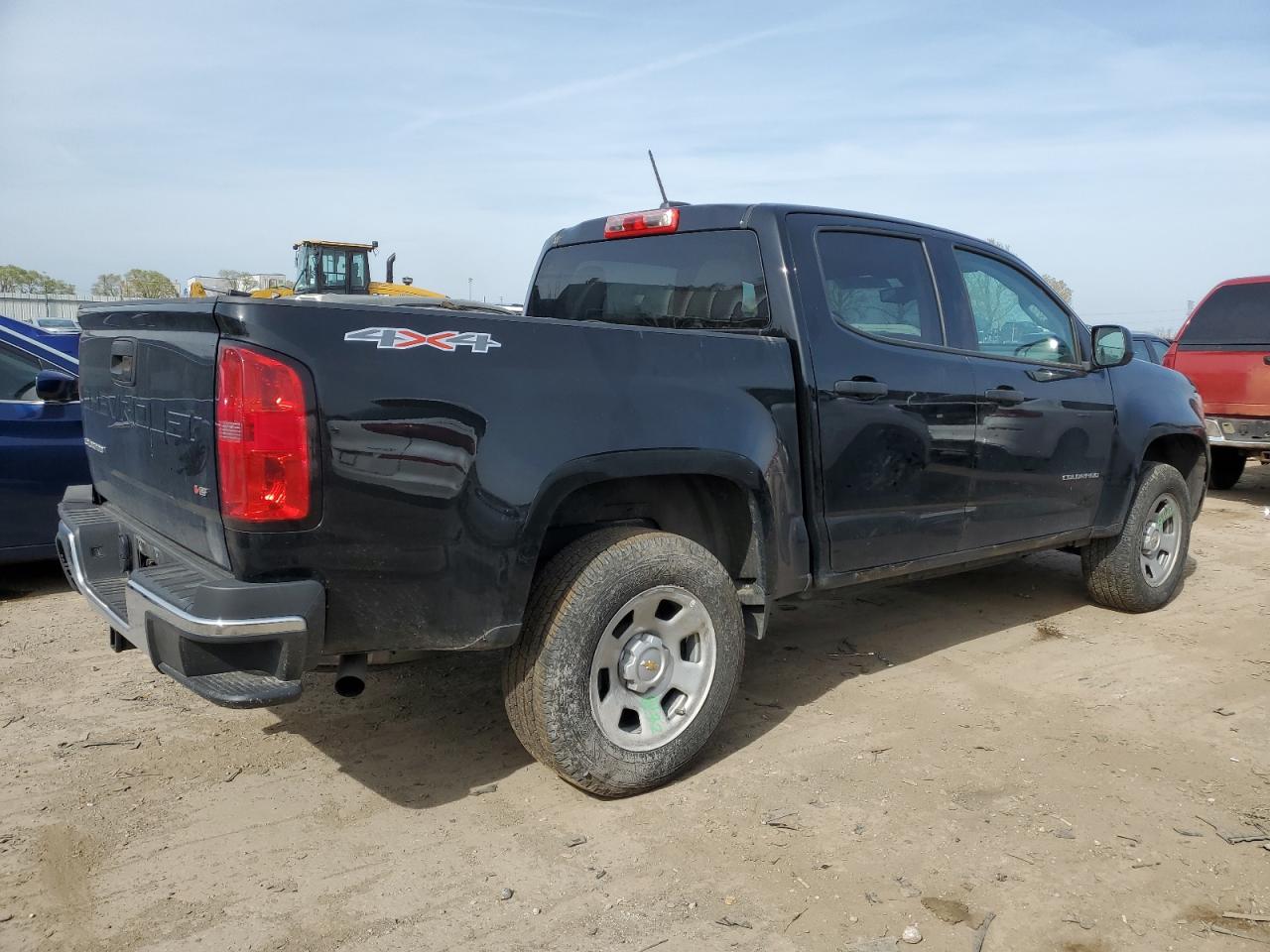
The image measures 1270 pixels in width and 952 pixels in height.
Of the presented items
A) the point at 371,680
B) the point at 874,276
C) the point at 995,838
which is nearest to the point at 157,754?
the point at 371,680

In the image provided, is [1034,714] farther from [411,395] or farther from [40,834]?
[40,834]

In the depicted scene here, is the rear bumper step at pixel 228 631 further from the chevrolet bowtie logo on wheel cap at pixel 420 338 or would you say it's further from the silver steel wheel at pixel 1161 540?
the silver steel wheel at pixel 1161 540

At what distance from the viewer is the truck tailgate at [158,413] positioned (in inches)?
107

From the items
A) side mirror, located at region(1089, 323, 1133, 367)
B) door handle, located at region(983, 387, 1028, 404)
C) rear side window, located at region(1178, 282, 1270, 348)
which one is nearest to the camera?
door handle, located at region(983, 387, 1028, 404)

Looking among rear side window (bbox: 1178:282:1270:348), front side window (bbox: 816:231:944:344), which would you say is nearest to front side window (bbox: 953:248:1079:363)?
front side window (bbox: 816:231:944:344)

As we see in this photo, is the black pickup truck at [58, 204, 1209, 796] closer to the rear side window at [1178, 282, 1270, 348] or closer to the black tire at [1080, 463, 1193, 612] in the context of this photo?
the black tire at [1080, 463, 1193, 612]

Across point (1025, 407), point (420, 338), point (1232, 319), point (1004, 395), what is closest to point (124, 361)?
point (420, 338)

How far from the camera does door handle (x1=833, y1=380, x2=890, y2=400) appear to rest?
3789 mm

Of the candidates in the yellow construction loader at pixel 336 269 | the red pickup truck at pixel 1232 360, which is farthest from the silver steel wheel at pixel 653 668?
the yellow construction loader at pixel 336 269

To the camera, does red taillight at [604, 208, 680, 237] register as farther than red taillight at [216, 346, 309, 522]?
Yes

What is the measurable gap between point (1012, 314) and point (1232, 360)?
231 inches

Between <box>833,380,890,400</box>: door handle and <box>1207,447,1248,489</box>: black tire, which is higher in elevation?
<box>833,380,890,400</box>: door handle

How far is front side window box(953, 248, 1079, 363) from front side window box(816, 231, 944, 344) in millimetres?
314

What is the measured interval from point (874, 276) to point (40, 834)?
346 centimetres
